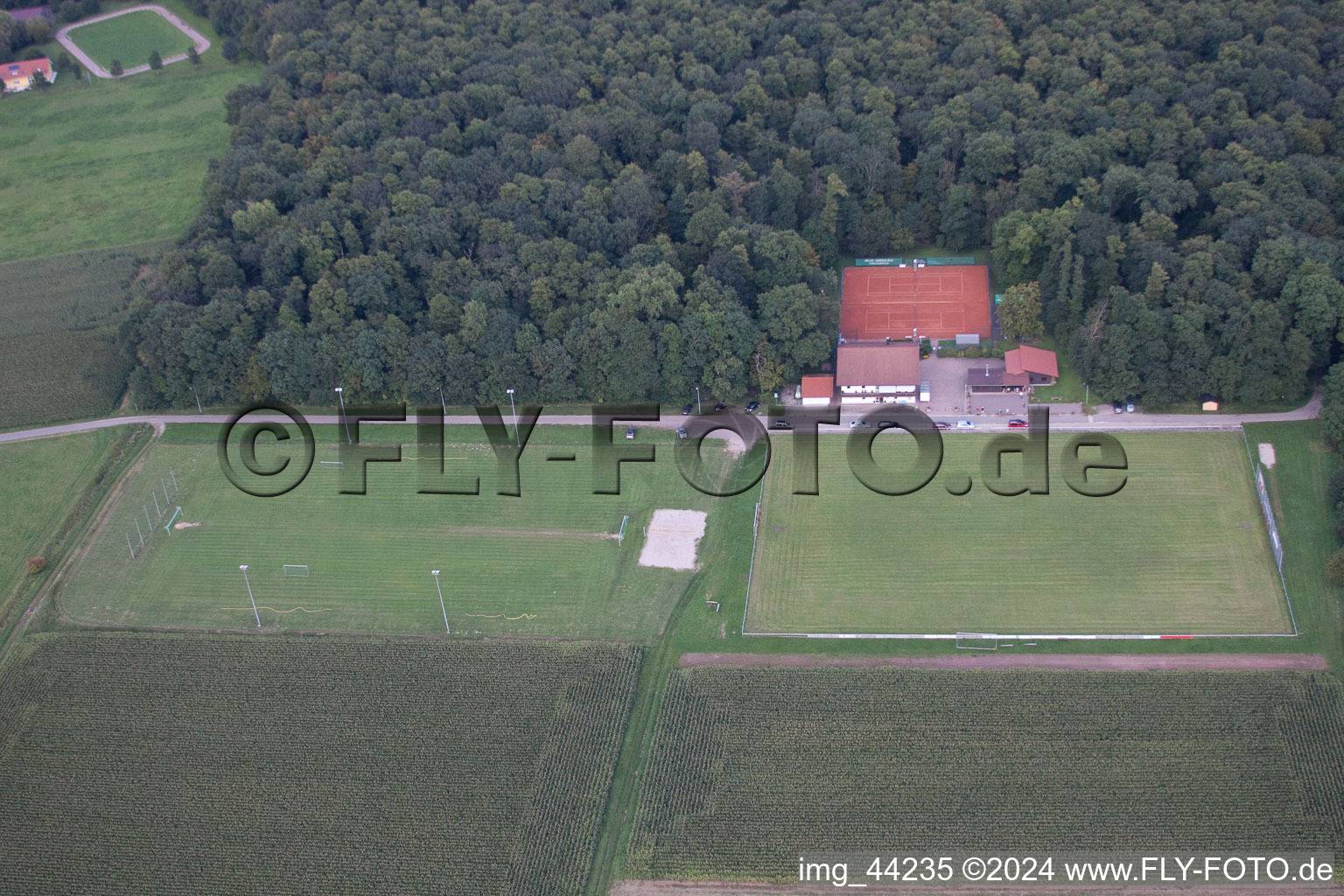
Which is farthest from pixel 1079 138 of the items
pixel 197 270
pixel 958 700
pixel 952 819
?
pixel 197 270

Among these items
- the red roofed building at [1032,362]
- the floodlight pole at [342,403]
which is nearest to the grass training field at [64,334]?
the floodlight pole at [342,403]

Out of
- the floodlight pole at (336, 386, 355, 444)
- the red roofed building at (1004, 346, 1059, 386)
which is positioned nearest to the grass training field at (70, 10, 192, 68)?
the floodlight pole at (336, 386, 355, 444)

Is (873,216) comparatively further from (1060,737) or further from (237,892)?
(237,892)

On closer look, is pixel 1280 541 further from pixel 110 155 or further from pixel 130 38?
pixel 130 38

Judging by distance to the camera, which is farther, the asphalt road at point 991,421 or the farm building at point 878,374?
the farm building at point 878,374

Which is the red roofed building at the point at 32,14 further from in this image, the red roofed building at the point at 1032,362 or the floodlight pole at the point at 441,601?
the red roofed building at the point at 1032,362
